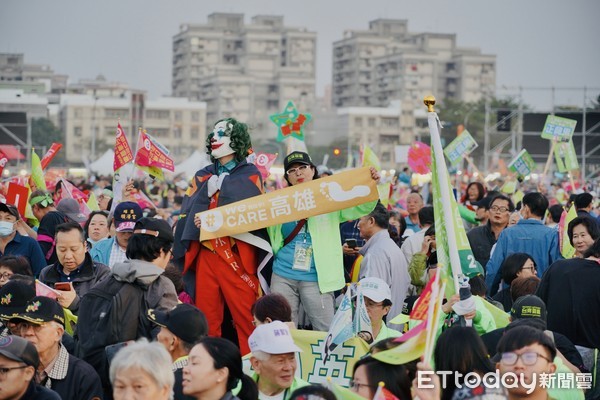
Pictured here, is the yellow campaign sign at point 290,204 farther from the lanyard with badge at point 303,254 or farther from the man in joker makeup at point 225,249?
the lanyard with badge at point 303,254

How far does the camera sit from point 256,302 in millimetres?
7219

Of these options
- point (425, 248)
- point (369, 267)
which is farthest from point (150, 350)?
point (425, 248)

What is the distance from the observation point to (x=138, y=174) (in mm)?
41031

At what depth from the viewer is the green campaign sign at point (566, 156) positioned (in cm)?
1995

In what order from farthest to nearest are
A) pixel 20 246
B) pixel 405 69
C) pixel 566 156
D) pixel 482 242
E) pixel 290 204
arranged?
pixel 405 69, pixel 566 156, pixel 482 242, pixel 20 246, pixel 290 204

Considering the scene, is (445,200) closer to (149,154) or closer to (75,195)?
(149,154)

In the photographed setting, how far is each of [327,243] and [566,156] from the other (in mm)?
12280

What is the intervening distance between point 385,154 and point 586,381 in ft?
463

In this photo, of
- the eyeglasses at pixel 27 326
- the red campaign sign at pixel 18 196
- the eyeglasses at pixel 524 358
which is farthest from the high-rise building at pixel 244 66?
the eyeglasses at pixel 524 358

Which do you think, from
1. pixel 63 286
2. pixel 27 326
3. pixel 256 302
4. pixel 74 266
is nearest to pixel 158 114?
pixel 74 266

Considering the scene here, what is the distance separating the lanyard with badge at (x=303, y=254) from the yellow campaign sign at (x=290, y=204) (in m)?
0.27

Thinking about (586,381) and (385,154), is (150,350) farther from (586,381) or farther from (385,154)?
(385,154)

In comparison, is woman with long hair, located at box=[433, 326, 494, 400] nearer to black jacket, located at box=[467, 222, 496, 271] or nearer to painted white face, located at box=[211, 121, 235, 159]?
painted white face, located at box=[211, 121, 235, 159]

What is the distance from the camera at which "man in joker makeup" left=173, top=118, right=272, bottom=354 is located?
8477 millimetres
